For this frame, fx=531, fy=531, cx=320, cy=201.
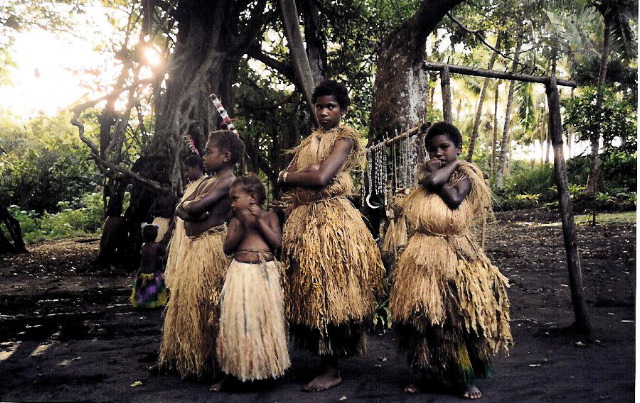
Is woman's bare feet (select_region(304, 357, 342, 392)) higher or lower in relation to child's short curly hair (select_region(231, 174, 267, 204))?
lower

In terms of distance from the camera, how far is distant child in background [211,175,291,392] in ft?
7.63

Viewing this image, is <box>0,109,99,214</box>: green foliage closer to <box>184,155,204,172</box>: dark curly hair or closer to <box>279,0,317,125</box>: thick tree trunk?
<box>184,155,204,172</box>: dark curly hair

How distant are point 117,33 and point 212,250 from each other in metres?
3.49

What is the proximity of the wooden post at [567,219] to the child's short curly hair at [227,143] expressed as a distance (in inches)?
79.9

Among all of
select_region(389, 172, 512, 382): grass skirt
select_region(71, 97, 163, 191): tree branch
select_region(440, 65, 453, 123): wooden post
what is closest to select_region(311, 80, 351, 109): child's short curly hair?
select_region(389, 172, 512, 382): grass skirt

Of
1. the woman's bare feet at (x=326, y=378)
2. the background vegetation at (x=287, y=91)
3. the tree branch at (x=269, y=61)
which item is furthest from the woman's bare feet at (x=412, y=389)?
the tree branch at (x=269, y=61)

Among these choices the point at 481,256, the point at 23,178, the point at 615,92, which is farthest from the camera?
the point at 23,178

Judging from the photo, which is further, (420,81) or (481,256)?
(420,81)

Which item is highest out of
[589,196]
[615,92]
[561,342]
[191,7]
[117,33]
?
[191,7]

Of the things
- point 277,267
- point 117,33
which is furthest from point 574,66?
point 117,33

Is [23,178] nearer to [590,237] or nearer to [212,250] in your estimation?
[212,250]

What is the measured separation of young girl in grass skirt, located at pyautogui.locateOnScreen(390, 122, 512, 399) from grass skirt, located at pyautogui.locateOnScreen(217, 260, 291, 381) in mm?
559

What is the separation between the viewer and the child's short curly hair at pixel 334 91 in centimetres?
251

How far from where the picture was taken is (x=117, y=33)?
17.0 feet
